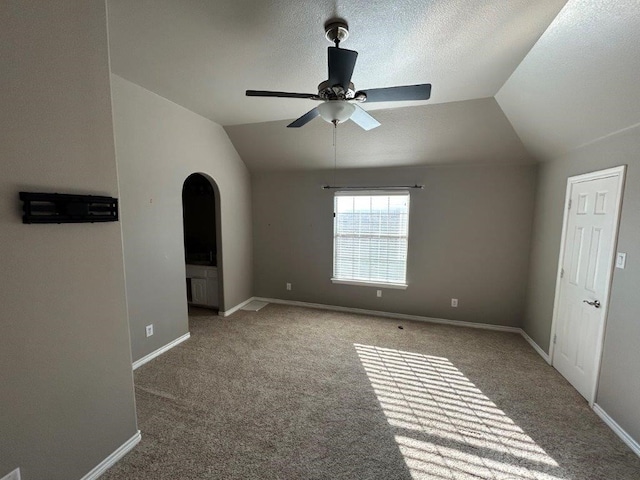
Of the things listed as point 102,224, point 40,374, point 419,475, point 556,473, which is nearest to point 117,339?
point 40,374

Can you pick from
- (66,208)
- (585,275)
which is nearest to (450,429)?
(585,275)

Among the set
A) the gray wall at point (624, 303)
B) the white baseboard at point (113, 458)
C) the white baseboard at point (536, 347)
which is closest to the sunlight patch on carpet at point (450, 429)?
the gray wall at point (624, 303)

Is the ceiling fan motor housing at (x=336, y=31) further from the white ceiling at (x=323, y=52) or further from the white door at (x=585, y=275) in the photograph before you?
the white door at (x=585, y=275)

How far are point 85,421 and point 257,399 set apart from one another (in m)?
1.16

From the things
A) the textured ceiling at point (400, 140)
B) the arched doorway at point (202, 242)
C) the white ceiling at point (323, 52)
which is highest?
the white ceiling at point (323, 52)

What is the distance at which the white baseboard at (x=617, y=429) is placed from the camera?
1850mm

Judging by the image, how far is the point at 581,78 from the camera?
190cm

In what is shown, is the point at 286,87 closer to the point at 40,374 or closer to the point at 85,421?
the point at 40,374

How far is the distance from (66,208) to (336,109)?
1.68 m

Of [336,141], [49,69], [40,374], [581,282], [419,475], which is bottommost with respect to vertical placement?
[419,475]

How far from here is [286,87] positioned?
2.61 metres

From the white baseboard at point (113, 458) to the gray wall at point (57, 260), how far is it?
3cm

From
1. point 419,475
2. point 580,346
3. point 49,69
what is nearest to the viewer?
point 49,69

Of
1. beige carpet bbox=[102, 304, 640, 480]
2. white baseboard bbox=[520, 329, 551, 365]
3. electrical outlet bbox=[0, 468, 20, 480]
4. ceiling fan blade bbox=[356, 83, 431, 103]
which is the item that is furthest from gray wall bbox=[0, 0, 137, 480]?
white baseboard bbox=[520, 329, 551, 365]
